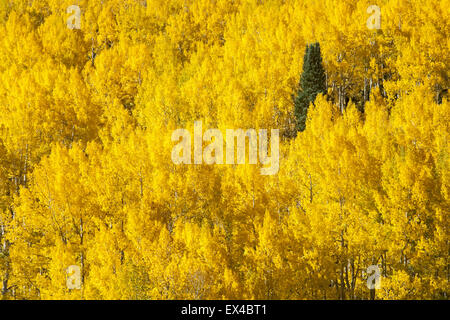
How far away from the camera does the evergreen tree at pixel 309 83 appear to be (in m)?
38.3

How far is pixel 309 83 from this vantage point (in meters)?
39.2

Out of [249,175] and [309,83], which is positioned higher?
[309,83]

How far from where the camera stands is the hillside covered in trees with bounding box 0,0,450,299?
78.2 feet

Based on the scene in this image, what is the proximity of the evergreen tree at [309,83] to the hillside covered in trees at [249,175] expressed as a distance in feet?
0.42

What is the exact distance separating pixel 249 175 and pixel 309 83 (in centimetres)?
1391

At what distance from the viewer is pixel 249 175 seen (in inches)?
1100

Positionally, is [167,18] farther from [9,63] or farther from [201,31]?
[9,63]

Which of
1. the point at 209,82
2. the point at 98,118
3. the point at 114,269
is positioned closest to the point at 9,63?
the point at 98,118

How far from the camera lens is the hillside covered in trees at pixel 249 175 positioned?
938 inches

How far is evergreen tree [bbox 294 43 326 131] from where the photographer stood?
3834cm

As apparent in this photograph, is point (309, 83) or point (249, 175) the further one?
point (309, 83)

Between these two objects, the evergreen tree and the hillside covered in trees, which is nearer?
the hillside covered in trees

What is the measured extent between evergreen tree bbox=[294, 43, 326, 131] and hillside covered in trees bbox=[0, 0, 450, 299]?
5.0 inches

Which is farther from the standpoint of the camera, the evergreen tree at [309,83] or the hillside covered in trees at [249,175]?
the evergreen tree at [309,83]
